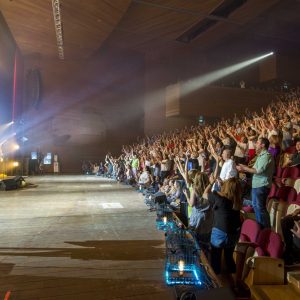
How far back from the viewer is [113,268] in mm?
4258

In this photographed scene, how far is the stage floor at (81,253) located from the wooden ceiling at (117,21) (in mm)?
9092

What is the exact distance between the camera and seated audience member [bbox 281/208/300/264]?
4.07m

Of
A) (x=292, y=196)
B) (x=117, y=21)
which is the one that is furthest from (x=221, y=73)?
(x=292, y=196)

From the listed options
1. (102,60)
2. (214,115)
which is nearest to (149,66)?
(102,60)

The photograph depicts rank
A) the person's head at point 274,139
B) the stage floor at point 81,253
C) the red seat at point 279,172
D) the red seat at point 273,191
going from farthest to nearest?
the person's head at point 274,139, the red seat at point 279,172, the red seat at point 273,191, the stage floor at point 81,253

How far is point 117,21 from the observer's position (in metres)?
16.0

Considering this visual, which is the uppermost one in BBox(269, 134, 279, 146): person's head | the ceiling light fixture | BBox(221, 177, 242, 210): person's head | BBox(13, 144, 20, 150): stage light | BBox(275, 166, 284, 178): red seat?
the ceiling light fixture

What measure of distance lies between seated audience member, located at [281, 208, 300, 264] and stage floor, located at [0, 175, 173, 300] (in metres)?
1.46

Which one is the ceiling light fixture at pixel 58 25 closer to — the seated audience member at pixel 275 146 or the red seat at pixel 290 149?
the seated audience member at pixel 275 146

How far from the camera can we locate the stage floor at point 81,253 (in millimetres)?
3629

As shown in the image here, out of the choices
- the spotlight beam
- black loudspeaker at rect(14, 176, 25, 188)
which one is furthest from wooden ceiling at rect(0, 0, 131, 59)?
black loudspeaker at rect(14, 176, 25, 188)

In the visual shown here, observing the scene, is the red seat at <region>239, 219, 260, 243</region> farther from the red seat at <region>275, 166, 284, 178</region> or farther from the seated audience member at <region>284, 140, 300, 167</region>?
the red seat at <region>275, 166, 284, 178</region>

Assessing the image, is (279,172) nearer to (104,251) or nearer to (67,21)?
(104,251)

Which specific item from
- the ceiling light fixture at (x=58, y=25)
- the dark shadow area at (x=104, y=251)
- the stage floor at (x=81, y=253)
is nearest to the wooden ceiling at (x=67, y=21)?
the ceiling light fixture at (x=58, y=25)
